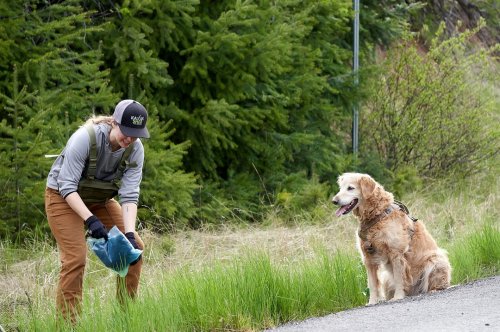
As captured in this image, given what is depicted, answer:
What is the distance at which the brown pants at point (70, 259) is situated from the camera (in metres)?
7.59

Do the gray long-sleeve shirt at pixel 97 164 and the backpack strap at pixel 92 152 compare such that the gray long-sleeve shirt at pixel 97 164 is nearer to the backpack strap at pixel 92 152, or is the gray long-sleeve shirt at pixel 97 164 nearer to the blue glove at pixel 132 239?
the backpack strap at pixel 92 152

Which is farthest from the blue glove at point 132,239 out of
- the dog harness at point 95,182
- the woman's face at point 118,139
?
the woman's face at point 118,139

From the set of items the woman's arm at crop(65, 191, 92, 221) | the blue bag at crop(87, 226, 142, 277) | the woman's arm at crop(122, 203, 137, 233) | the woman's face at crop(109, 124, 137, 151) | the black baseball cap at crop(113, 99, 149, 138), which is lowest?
the blue bag at crop(87, 226, 142, 277)

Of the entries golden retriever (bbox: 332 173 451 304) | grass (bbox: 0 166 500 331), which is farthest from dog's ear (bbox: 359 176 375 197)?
grass (bbox: 0 166 500 331)

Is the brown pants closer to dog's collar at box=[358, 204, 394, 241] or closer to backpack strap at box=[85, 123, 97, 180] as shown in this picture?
backpack strap at box=[85, 123, 97, 180]

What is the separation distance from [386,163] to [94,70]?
8657mm

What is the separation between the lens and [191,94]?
14.4 m

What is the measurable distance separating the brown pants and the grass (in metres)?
0.13

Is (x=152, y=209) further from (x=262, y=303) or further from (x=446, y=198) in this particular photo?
(x=446, y=198)

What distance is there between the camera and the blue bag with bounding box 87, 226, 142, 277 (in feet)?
24.0

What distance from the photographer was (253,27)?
14.2 meters

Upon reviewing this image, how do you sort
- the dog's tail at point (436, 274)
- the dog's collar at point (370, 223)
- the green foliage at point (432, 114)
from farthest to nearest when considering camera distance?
the green foliage at point (432, 114) < the dog's collar at point (370, 223) < the dog's tail at point (436, 274)

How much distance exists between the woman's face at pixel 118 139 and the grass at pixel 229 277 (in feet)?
3.95

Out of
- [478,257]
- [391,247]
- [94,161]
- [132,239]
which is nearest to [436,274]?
[391,247]
